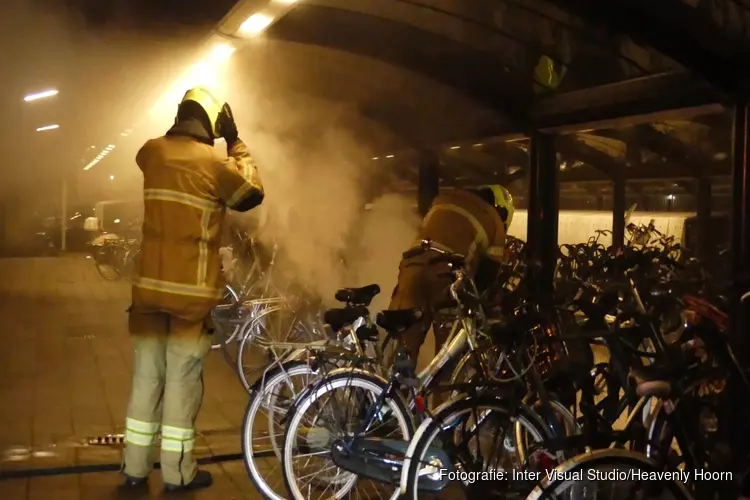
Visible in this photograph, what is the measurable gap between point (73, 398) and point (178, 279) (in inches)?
110

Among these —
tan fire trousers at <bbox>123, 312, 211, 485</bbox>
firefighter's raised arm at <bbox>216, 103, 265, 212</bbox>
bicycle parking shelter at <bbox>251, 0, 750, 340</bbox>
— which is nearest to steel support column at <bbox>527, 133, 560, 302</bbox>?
bicycle parking shelter at <bbox>251, 0, 750, 340</bbox>

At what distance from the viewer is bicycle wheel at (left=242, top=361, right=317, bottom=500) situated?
447 cm

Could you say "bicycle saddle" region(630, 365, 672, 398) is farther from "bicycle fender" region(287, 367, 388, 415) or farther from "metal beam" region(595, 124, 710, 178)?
"metal beam" region(595, 124, 710, 178)

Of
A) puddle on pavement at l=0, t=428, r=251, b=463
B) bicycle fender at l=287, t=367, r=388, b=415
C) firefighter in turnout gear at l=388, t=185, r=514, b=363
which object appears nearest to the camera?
bicycle fender at l=287, t=367, r=388, b=415

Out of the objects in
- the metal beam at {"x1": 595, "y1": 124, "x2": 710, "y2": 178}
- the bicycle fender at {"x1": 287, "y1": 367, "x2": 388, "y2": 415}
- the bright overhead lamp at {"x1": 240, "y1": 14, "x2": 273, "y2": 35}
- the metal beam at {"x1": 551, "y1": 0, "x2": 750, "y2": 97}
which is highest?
the bright overhead lamp at {"x1": 240, "y1": 14, "x2": 273, "y2": 35}

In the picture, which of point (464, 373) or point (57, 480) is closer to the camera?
point (464, 373)

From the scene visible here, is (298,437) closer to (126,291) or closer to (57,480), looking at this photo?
(57,480)

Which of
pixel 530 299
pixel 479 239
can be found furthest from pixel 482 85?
pixel 530 299

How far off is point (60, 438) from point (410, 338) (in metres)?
2.46

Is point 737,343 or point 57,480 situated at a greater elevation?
point 737,343

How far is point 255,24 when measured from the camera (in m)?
6.22

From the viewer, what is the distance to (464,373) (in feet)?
14.6

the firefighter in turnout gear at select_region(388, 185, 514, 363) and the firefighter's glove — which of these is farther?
the firefighter in turnout gear at select_region(388, 185, 514, 363)

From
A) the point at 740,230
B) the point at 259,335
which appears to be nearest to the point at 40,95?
the point at 259,335
